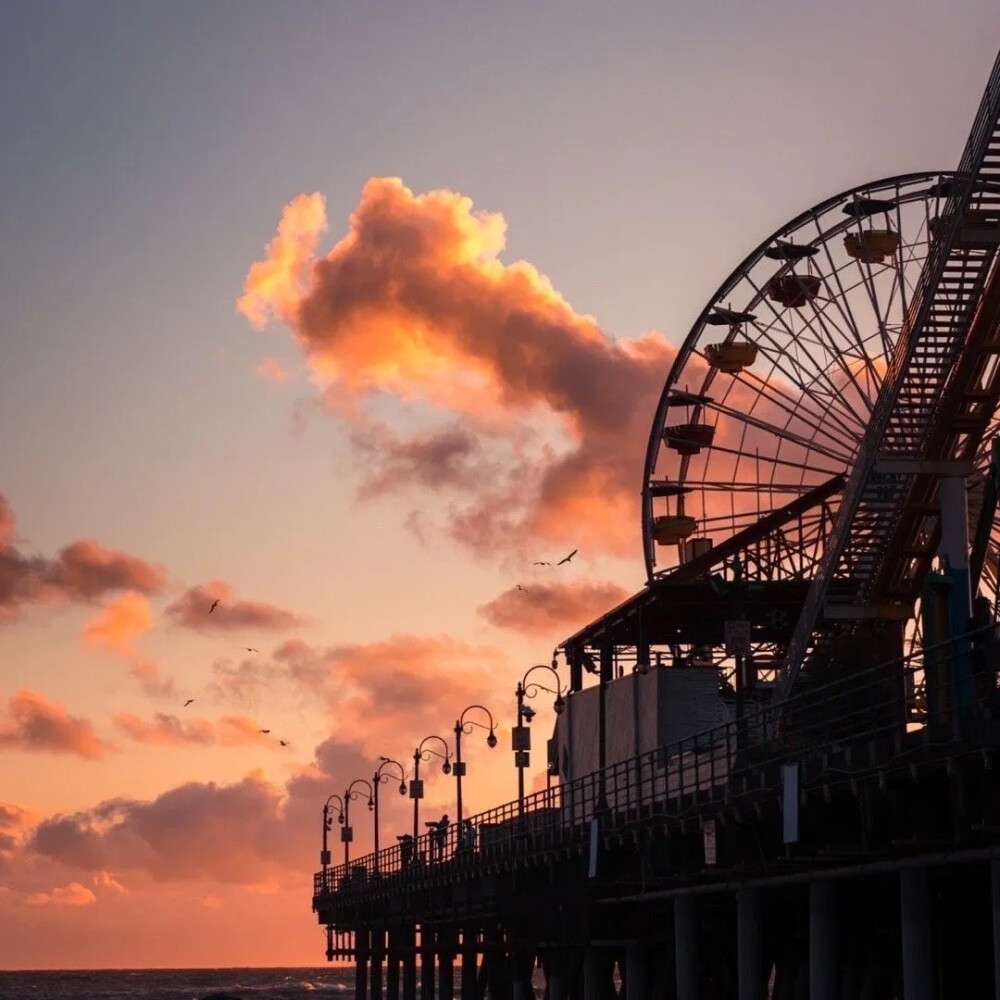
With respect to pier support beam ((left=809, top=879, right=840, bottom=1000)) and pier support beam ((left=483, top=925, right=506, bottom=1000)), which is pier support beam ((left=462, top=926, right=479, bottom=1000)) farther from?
pier support beam ((left=809, top=879, right=840, bottom=1000))

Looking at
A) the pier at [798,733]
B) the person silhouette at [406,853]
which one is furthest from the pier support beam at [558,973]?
the person silhouette at [406,853]

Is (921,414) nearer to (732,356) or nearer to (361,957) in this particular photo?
(732,356)

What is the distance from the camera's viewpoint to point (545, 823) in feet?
214

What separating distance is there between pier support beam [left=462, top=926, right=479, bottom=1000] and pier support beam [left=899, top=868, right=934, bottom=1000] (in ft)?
158

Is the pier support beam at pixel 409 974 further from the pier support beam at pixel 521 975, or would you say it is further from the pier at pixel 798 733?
the pier support beam at pixel 521 975

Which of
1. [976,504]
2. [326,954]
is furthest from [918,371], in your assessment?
[326,954]

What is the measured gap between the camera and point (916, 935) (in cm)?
3884

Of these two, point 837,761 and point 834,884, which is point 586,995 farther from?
point 837,761

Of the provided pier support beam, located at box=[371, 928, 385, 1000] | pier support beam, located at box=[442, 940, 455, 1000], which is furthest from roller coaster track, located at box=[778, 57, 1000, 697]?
pier support beam, located at box=[371, 928, 385, 1000]

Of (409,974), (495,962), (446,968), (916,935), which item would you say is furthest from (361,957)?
(916,935)

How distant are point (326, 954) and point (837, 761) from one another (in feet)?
292

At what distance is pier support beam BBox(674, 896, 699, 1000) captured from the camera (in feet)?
168

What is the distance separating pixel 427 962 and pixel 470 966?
9.58m

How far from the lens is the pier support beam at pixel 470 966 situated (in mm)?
86438
